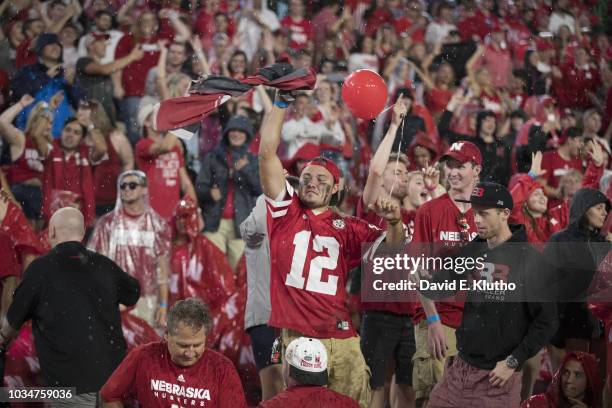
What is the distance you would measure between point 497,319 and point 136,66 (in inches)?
249

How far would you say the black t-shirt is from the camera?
5708mm

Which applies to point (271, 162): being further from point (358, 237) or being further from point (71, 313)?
point (71, 313)

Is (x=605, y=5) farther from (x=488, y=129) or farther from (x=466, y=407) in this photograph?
(x=466, y=407)

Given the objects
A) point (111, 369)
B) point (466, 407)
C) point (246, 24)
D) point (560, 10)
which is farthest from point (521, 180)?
point (560, 10)

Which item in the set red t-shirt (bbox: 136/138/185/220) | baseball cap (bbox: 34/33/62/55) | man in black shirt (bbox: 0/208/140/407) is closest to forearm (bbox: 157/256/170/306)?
red t-shirt (bbox: 136/138/185/220)

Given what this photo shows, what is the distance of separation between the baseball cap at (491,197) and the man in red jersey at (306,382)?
1561 mm

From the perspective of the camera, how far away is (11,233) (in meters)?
7.39

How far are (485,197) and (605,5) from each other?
1023cm

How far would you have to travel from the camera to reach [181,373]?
15.6ft

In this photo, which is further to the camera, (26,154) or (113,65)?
(113,65)

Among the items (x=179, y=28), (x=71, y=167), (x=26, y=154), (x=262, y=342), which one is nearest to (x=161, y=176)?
(x=71, y=167)

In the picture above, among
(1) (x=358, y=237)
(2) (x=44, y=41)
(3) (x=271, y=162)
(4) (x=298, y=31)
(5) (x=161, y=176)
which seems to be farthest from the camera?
(4) (x=298, y=31)

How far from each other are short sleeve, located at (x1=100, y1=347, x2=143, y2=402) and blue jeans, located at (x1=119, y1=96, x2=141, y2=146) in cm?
535

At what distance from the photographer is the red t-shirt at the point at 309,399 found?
14.1 feet
